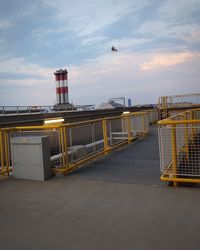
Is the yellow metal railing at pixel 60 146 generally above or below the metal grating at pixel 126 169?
above

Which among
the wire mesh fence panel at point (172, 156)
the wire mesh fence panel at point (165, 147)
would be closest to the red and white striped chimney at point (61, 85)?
the wire mesh fence panel at point (172, 156)

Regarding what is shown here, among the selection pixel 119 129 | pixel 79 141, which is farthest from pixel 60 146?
pixel 119 129

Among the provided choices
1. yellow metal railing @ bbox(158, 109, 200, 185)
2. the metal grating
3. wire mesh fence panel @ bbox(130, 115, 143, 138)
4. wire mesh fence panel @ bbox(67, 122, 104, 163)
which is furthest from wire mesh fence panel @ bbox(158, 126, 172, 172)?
wire mesh fence panel @ bbox(130, 115, 143, 138)

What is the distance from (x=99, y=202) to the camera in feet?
13.6

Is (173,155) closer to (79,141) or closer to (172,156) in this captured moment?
(172,156)

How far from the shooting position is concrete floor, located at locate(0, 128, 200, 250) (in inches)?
116

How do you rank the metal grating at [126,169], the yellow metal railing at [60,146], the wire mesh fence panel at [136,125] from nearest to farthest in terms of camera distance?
1. the metal grating at [126,169]
2. the yellow metal railing at [60,146]
3. the wire mesh fence panel at [136,125]

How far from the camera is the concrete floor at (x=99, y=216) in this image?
116 inches

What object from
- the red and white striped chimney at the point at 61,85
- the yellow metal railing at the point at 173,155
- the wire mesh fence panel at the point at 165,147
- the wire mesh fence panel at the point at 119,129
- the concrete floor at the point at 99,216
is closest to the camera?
the concrete floor at the point at 99,216

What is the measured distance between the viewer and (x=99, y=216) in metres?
3.61

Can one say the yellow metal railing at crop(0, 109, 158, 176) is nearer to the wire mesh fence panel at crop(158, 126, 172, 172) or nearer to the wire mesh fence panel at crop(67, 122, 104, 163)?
the wire mesh fence panel at crop(67, 122, 104, 163)

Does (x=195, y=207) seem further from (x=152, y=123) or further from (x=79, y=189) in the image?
(x=152, y=123)

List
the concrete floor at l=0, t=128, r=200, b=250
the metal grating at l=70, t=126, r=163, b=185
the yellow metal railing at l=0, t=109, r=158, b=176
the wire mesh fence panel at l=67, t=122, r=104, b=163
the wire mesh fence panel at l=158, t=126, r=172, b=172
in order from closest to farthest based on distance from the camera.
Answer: the concrete floor at l=0, t=128, r=200, b=250 < the wire mesh fence panel at l=158, t=126, r=172, b=172 < the metal grating at l=70, t=126, r=163, b=185 < the yellow metal railing at l=0, t=109, r=158, b=176 < the wire mesh fence panel at l=67, t=122, r=104, b=163

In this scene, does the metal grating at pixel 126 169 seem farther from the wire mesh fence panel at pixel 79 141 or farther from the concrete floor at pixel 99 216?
the wire mesh fence panel at pixel 79 141
